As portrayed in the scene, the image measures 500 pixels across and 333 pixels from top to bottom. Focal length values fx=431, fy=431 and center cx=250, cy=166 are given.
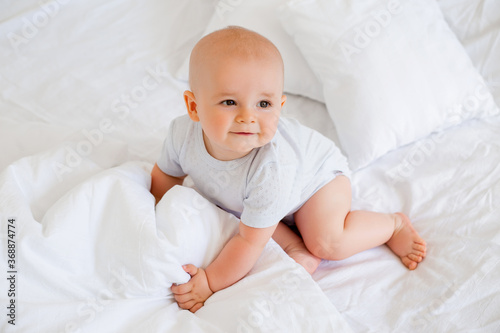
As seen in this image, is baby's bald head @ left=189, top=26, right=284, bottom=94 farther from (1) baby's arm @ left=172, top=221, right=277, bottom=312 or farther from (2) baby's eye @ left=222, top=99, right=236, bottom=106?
(1) baby's arm @ left=172, top=221, right=277, bottom=312

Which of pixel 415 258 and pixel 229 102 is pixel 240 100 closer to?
pixel 229 102

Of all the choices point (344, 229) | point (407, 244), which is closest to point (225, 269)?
point (344, 229)

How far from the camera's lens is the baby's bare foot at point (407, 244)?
1.05 meters

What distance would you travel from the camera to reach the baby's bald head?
0.83 m

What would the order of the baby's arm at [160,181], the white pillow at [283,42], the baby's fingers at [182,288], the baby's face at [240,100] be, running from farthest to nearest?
the white pillow at [283,42], the baby's arm at [160,181], the baby's fingers at [182,288], the baby's face at [240,100]

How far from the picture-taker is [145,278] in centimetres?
88

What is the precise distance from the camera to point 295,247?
1.11 meters

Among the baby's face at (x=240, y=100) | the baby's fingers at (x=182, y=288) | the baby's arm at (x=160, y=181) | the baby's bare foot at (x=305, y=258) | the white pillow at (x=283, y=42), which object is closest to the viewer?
the baby's face at (x=240, y=100)

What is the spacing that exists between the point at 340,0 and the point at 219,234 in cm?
82

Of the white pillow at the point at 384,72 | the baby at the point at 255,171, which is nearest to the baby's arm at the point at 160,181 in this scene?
the baby at the point at 255,171

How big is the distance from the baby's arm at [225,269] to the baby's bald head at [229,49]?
1.13ft

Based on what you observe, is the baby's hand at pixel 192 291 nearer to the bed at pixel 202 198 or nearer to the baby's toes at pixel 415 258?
the bed at pixel 202 198

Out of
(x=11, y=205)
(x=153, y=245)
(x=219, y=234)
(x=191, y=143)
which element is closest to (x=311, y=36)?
(x=191, y=143)

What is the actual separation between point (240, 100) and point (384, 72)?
23.8 inches
